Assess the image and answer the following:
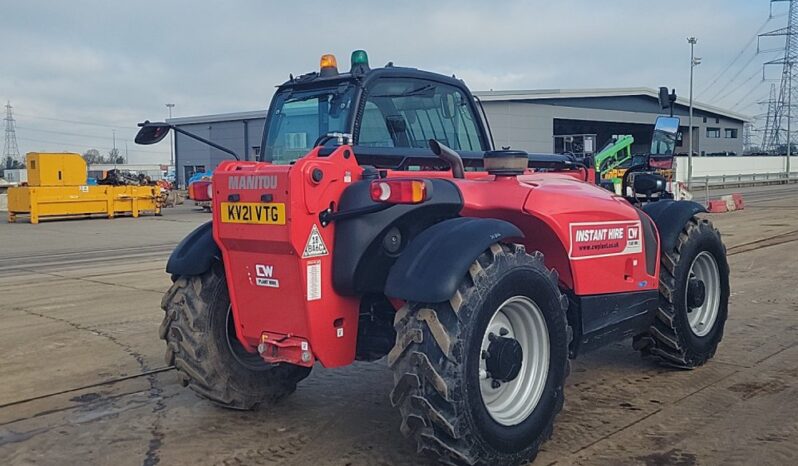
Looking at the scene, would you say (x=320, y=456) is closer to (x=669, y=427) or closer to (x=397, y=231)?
(x=397, y=231)

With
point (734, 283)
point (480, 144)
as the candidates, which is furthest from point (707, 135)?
point (480, 144)

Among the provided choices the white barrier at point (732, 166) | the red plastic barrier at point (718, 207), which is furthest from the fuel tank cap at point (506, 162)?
the white barrier at point (732, 166)

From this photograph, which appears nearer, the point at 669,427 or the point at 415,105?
the point at 669,427

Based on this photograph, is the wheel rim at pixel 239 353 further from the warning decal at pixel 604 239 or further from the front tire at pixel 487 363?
the warning decal at pixel 604 239

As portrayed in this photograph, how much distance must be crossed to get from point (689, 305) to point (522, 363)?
224 cm

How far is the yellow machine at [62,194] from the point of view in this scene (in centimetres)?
2570

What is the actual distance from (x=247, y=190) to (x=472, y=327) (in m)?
1.35

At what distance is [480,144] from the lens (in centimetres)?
566

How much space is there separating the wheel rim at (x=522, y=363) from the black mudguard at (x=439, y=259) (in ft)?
1.30

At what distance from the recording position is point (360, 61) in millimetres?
4945

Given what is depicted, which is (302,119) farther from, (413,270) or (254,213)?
(413,270)

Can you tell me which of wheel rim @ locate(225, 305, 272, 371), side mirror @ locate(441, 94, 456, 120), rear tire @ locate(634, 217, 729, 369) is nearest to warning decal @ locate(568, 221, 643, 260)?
rear tire @ locate(634, 217, 729, 369)

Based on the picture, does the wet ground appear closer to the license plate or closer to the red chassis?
the red chassis

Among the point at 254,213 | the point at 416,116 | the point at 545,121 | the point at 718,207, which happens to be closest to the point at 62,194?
the point at 718,207
